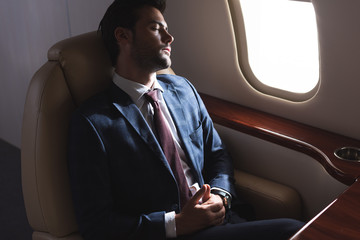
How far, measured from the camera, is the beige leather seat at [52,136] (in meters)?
1.63

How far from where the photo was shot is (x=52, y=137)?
64.4 inches

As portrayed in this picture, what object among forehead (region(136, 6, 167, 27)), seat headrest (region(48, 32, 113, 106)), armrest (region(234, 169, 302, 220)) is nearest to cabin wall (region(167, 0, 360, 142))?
armrest (region(234, 169, 302, 220))

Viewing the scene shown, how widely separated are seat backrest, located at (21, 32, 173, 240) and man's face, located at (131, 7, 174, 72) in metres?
0.20

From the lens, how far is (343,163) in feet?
6.00

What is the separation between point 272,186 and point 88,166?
2.68 feet

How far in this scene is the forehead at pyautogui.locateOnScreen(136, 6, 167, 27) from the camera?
184 centimetres

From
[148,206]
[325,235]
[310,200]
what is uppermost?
[325,235]

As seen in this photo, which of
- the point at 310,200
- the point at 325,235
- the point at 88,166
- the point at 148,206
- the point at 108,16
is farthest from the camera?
the point at 310,200

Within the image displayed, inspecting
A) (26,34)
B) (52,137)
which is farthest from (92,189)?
(26,34)

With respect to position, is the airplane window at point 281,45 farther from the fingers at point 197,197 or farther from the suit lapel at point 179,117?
the fingers at point 197,197

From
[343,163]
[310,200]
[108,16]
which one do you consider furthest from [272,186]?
[108,16]

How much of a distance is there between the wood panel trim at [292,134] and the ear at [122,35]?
0.62 m

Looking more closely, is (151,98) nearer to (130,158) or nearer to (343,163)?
(130,158)

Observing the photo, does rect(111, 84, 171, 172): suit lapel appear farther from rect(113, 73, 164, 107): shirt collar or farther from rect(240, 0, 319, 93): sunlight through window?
rect(240, 0, 319, 93): sunlight through window
